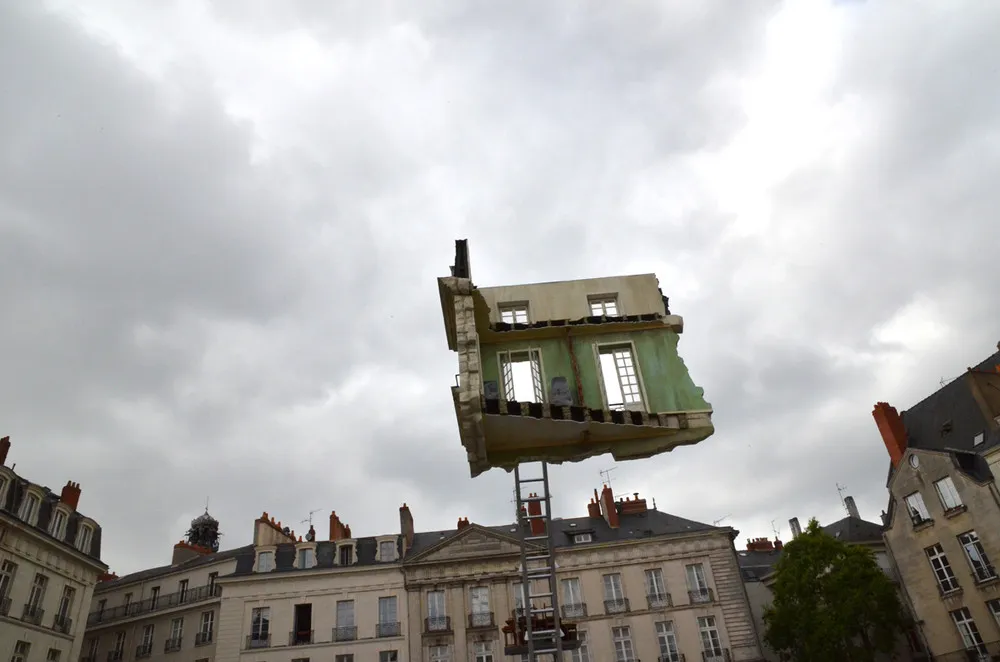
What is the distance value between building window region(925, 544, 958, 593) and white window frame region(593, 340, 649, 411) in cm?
2778

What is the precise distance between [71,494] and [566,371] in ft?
102

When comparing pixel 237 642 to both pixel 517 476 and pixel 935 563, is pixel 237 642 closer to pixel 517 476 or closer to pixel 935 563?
pixel 517 476

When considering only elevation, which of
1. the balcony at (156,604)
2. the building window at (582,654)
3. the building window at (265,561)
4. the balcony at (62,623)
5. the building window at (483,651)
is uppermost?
the building window at (265,561)

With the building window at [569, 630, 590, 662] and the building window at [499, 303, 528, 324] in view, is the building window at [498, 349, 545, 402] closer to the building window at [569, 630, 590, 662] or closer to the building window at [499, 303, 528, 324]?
the building window at [499, 303, 528, 324]

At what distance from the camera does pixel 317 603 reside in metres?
36.6

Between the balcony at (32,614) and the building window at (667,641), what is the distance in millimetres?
28001

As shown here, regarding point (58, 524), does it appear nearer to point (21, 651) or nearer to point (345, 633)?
point (21, 651)

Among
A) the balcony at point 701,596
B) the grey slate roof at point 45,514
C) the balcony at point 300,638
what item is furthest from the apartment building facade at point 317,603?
the balcony at point 701,596

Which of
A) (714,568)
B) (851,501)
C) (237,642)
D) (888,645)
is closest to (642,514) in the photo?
(714,568)

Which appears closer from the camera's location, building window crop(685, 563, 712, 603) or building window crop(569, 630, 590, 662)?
building window crop(569, 630, 590, 662)

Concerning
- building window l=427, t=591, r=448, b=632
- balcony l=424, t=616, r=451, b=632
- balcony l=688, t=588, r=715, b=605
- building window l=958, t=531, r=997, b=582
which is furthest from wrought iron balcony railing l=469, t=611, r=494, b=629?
building window l=958, t=531, r=997, b=582

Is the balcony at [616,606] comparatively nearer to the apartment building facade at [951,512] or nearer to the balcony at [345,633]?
the balcony at [345,633]

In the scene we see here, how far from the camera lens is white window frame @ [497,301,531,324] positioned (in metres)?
14.5

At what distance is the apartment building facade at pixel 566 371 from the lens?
12766 mm
